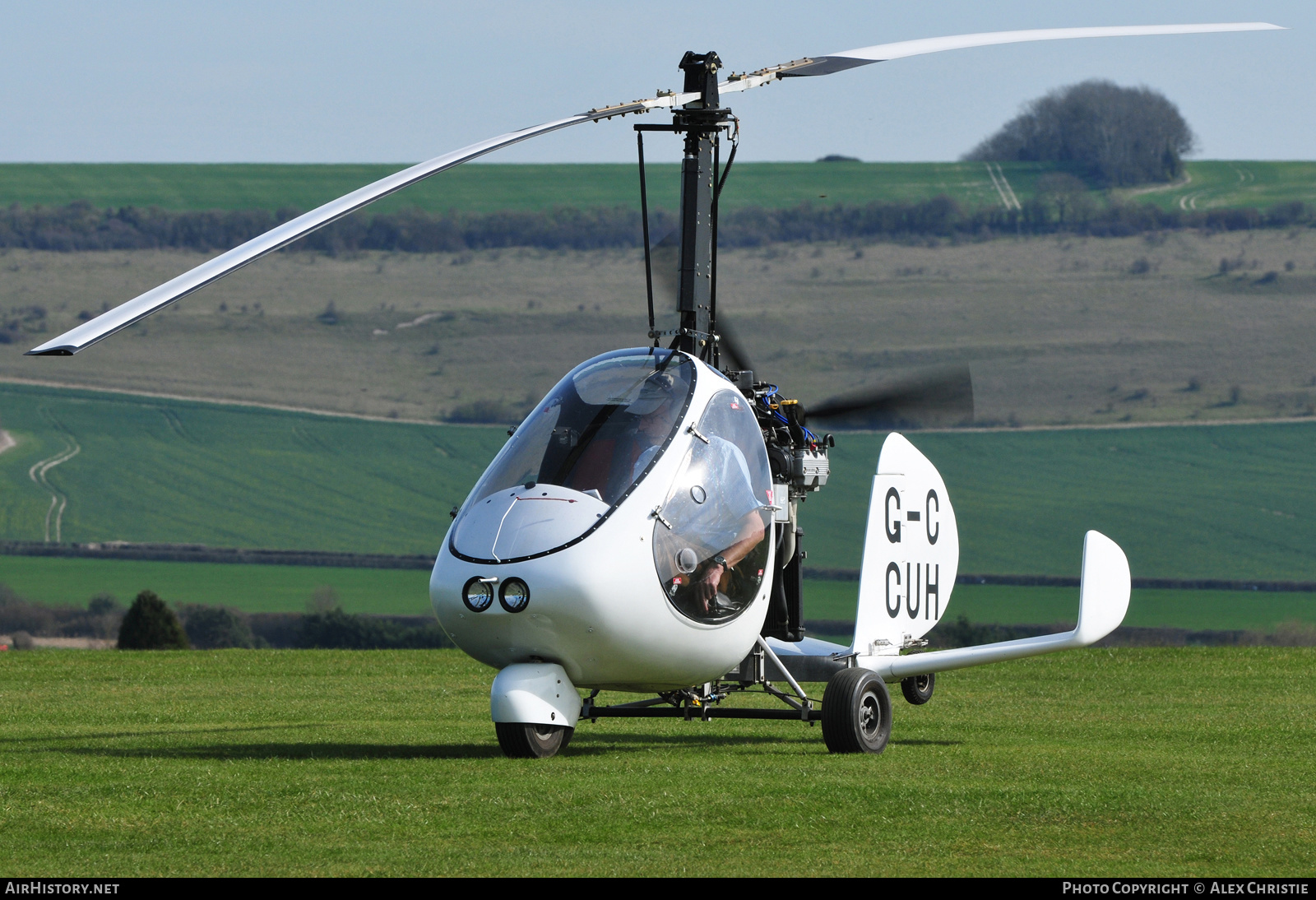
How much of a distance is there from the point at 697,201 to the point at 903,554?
3394 mm

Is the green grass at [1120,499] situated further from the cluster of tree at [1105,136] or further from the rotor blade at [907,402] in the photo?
the rotor blade at [907,402]

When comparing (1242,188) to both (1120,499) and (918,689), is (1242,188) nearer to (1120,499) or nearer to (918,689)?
(1120,499)

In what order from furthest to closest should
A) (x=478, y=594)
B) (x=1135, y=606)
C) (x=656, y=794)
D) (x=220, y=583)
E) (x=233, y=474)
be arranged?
1. (x=233, y=474)
2. (x=220, y=583)
3. (x=1135, y=606)
4. (x=478, y=594)
5. (x=656, y=794)

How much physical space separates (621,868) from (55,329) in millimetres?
146519

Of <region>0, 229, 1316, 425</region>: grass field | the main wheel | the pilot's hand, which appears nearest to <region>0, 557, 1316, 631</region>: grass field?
<region>0, 229, 1316, 425</region>: grass field

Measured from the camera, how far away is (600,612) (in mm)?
10703

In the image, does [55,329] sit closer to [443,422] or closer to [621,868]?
[443,422]

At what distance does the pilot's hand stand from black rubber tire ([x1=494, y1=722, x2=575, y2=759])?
1.18m

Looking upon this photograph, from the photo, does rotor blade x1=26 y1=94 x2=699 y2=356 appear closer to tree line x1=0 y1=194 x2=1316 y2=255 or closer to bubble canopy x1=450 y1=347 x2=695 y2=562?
bubble canopy x1=450 y1=347 x2=695 y2=562

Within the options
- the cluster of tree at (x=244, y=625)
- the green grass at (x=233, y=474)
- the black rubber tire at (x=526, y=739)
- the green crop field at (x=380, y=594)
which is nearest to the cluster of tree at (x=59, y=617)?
the cluster of tree at (x=244, y=625)

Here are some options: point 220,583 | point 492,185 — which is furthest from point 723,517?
point 492,185

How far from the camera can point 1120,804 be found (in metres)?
9.56

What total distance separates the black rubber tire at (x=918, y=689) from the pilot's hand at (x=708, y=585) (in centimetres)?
361

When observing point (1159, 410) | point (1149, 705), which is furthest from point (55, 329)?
point (1149, 705)
